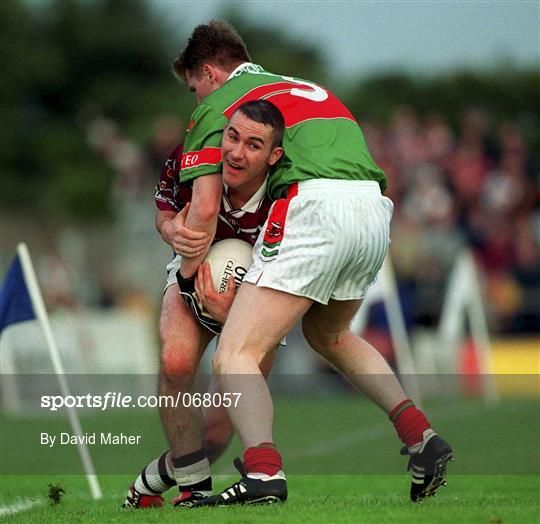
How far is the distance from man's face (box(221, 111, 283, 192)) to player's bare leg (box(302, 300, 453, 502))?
804 millimetres

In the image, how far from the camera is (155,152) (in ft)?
74.7

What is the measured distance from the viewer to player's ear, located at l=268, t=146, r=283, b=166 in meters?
6.27

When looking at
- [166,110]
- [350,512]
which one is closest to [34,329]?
[350,512]

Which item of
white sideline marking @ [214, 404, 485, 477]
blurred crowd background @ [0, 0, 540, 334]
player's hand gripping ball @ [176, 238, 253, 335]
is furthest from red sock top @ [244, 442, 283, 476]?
blurred crowd background @ [0, 0, 540, 334]

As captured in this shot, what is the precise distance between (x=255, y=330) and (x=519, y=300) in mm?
12843

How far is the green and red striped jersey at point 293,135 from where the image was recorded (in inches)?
246

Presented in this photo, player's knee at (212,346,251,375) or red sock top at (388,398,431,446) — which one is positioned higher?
player's knee at (212,346,251,375)

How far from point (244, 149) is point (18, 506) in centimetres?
259

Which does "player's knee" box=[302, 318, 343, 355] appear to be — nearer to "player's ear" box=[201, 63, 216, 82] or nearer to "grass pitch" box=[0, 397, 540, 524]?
"grass pitch" box=[0, 397, 540, 524]

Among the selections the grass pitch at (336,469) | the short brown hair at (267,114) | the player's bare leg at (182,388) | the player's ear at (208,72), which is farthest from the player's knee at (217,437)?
the player's ear at (208,72)

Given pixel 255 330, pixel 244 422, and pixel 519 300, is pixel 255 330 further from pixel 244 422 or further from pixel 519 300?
pixel 519 300

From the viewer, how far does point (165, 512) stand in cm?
621

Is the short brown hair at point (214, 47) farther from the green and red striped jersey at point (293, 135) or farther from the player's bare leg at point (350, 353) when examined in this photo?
the player's bare leg at point (350, 353)

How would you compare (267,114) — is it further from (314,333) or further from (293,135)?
(314,333)
